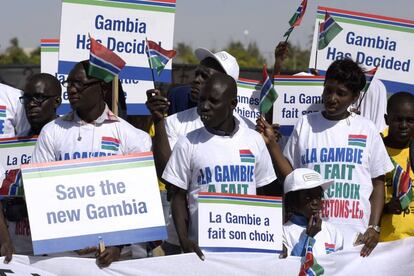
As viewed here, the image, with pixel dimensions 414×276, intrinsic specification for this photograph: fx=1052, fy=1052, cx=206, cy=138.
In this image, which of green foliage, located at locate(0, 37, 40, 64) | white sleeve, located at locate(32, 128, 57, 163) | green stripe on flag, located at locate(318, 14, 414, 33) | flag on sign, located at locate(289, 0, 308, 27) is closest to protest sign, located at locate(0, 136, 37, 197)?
white sleeve, located at locate(32, 128, 57, 163)

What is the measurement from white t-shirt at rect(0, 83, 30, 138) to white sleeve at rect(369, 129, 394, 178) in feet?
8.70

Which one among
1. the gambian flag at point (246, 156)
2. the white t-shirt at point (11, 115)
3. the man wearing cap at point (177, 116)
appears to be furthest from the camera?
the white t-shirt at point (11, 115)

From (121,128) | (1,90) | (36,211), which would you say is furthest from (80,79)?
(1,90)

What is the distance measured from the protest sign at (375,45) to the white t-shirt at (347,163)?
5.61 feet

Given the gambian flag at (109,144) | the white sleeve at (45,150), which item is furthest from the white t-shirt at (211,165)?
the white sleeve at (45,150)

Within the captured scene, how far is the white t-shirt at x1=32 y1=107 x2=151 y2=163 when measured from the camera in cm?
684

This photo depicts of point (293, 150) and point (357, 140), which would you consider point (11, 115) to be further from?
point (357, 140)

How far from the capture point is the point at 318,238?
7.04 meters

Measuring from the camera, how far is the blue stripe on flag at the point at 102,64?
6.82m

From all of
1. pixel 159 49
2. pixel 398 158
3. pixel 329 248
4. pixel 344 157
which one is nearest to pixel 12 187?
pixel 159 49

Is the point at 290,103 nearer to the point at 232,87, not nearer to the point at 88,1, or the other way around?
the point at 232,87

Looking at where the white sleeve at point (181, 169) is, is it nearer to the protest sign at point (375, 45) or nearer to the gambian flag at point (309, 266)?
the gambian flag at point (309, 266)

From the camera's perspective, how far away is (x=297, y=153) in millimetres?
7488

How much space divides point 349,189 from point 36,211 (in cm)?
224
